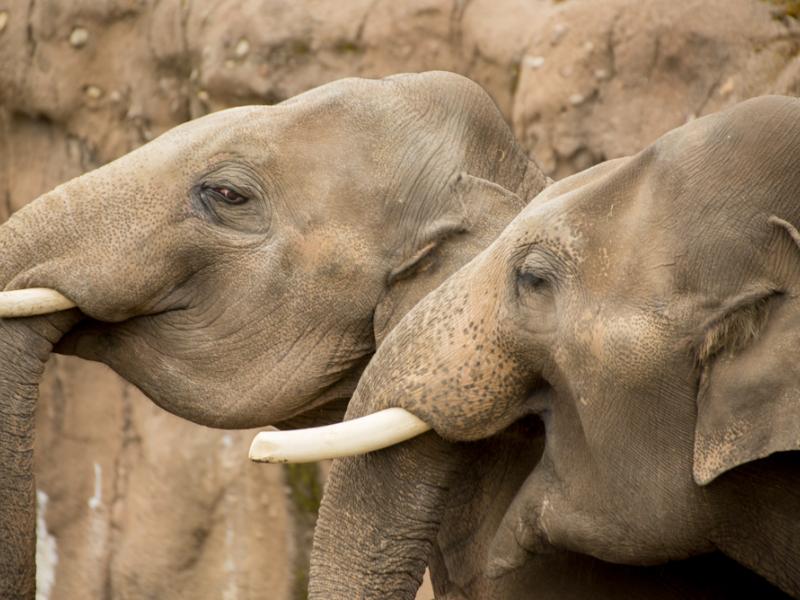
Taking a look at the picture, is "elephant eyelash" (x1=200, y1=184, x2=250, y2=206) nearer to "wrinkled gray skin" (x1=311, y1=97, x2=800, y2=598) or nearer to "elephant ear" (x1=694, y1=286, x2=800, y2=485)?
"wrinkled gray skin" (x1=311, y1=97, x2=800, y2=598)

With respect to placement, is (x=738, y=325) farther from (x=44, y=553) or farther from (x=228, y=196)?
(x=44, y=553)

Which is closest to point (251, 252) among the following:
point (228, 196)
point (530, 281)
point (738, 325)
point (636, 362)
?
point (228, 196)

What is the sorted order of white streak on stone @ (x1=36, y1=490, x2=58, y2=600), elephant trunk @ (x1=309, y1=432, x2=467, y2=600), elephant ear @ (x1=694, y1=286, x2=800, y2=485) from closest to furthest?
1. elephant ear @ (x1=694, y1=286, x2=800, y2=485)
2. elephant trunk @ (x1=309, y1=432, x2=467, y2=600)
3. white streak on stone @ (x1=36, y1=490, x2=58, y2=600)

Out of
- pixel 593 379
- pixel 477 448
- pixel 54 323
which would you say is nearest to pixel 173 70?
pixel 54 323

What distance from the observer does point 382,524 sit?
3.19 metres

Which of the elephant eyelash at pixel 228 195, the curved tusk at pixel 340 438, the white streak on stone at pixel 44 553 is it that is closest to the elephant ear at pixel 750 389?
the curved tusk at pixel 340 438

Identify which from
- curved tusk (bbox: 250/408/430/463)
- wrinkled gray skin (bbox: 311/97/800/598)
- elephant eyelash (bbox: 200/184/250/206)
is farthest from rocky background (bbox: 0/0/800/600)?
curved tusk (bbox: 250/408/430/463)

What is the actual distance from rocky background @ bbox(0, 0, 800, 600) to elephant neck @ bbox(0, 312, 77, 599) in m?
1.53

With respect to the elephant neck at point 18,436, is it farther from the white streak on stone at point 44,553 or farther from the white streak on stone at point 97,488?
the white streak on stone at point 44,553

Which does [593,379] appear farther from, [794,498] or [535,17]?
[535,17]

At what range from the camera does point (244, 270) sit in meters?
3.65

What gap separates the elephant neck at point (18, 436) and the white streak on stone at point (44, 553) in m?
3.13

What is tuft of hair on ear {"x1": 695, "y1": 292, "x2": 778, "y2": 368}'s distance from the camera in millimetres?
2699

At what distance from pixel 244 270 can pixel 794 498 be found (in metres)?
1.27
